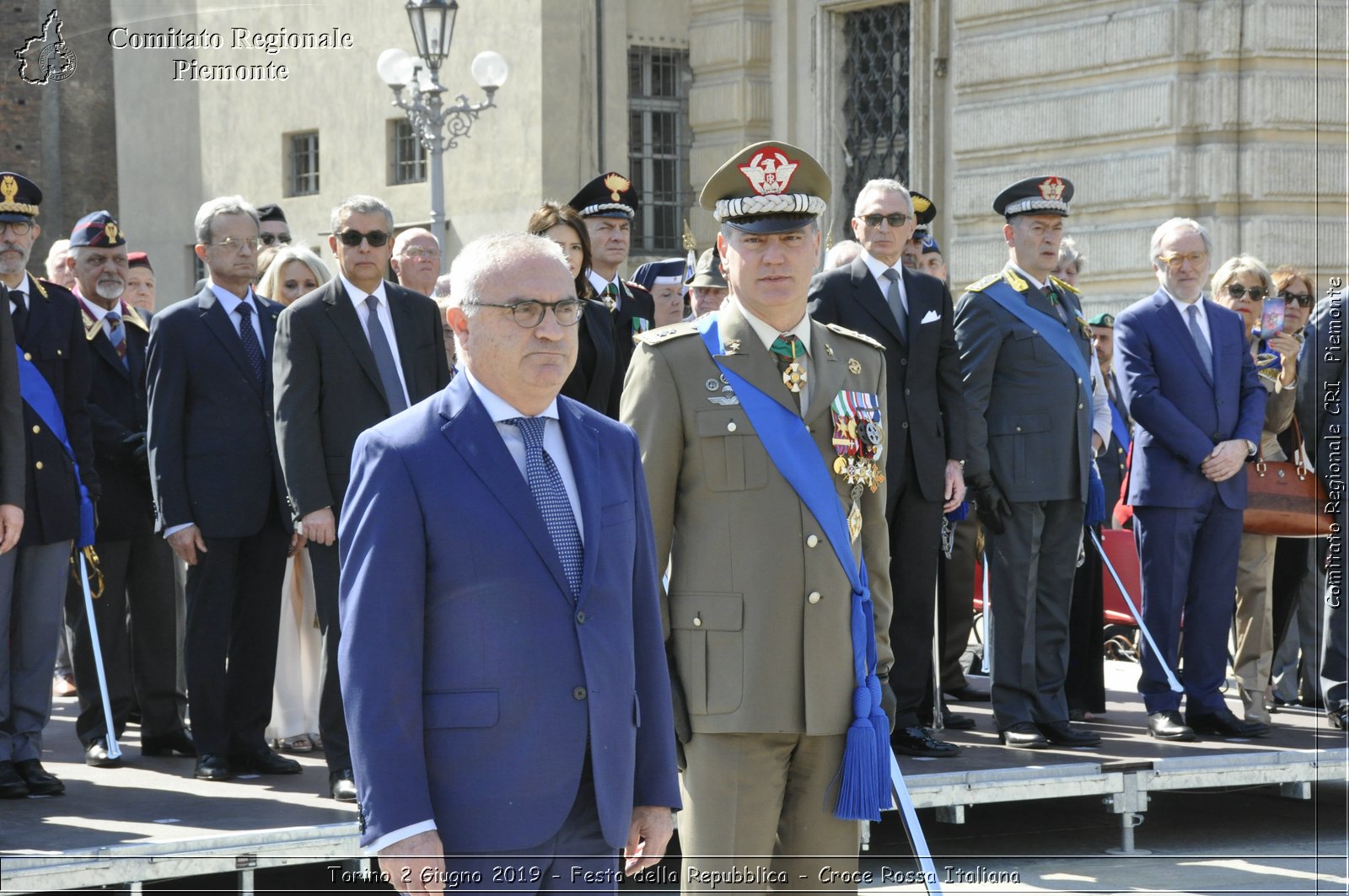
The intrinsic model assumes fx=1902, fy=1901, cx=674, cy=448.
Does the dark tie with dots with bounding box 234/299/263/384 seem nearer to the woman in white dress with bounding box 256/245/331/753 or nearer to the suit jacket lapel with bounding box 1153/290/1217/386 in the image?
the woman in white dress with bounding box 256/245/331/753

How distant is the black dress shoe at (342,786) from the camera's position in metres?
6.69

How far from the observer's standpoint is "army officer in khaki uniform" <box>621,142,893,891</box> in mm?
4586

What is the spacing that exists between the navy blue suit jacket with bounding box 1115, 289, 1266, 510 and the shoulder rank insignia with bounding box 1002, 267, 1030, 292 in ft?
2.05

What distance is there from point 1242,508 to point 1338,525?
41.2 inches

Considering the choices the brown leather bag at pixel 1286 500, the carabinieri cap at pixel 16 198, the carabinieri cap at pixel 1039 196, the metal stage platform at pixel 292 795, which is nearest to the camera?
the metal stage platform at pixel 292 795

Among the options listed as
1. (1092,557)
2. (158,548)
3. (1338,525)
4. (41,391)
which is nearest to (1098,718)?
(1092,557)

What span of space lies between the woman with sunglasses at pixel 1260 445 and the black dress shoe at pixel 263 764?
4226mm

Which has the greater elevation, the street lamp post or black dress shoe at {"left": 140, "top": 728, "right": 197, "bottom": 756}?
the street lamp post

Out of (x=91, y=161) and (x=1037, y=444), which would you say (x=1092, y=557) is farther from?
(x=91, y=161)

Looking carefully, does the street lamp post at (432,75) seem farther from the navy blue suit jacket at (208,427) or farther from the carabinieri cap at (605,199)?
the navy blue suit jacket at (208,427)

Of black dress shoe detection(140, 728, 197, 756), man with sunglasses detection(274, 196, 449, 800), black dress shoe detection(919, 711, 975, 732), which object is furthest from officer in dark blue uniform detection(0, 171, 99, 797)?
black dress shoe detection(919, 711, 975, 732)

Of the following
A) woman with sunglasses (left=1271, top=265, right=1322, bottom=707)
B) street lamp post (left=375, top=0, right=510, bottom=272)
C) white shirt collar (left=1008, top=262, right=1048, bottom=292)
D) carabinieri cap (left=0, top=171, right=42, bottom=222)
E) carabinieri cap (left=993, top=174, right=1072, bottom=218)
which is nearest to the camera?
carabinieri cap (left=0, top=171, right=42, bottom=222)

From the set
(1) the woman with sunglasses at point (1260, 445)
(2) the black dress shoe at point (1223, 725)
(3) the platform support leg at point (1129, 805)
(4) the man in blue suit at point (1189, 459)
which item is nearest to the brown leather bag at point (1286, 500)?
(1) the woman with sunglasses at point (1260, 445)

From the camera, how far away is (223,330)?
24.4 ft
